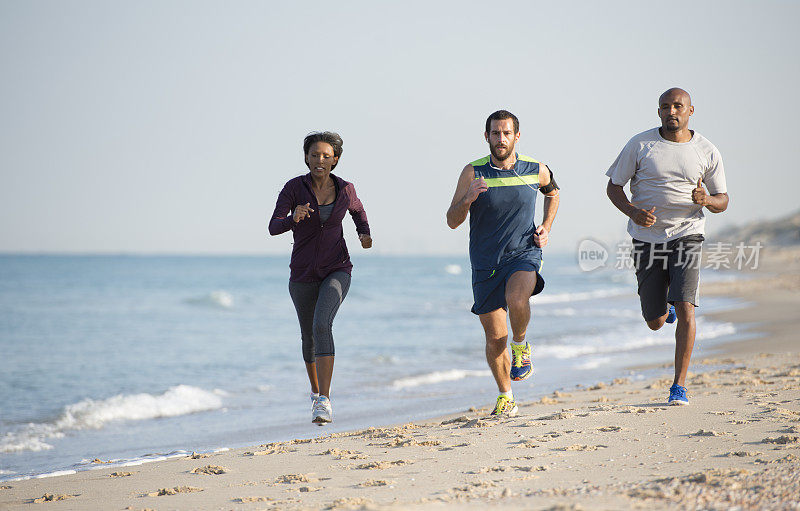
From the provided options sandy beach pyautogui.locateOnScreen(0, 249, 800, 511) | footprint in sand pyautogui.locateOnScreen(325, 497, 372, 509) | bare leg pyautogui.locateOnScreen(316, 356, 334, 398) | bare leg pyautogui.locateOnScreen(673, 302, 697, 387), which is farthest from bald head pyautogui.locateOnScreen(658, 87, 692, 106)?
footprint in sand pyautogui.locateOnScreen(325, 497, 372, 509)

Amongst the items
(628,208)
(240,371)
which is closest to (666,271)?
(628,208)

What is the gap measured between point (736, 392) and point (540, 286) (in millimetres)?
2100

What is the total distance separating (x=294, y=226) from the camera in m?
5.61

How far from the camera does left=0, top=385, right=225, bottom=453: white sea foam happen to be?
773cm

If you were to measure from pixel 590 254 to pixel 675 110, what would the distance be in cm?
371

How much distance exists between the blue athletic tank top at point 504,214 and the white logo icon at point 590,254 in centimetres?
316

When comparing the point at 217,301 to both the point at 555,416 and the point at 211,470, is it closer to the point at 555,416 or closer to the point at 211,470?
the point at 555,416

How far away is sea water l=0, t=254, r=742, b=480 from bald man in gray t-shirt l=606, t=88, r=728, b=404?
2.64 meters

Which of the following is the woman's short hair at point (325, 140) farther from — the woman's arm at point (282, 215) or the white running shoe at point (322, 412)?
the white running shoe at point (322, 412)

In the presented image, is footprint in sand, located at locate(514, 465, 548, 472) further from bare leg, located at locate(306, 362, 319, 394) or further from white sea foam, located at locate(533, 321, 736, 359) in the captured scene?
white sea foam, located at locate(533, 321, 736, 359)

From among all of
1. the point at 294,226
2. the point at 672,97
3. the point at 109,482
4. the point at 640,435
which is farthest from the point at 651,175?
the point at 109,482

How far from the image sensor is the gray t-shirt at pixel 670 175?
5438mm

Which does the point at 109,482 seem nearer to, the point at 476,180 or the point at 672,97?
the point at 476,180

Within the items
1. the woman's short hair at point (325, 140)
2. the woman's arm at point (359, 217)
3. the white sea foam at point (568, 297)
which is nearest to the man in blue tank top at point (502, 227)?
the woman's arm at point (359, 217)
